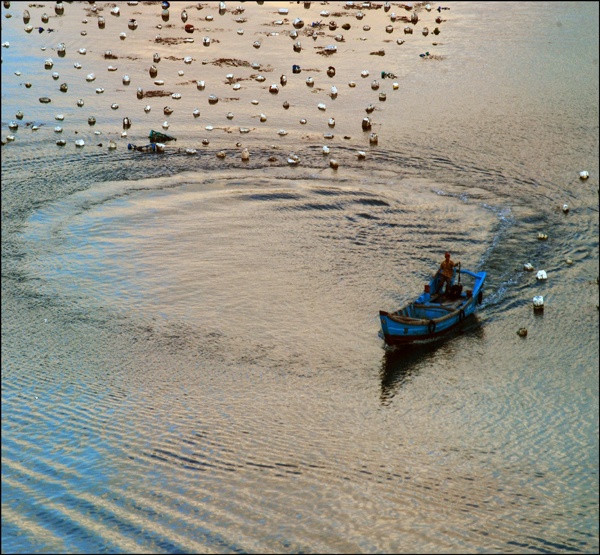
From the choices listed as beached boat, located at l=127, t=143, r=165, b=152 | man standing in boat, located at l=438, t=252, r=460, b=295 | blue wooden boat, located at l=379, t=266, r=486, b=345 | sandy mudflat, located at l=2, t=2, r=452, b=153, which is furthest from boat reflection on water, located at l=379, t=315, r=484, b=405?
beached boat, located at l=127, t=143, r=165, b=152

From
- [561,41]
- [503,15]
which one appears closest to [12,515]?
[561,41]

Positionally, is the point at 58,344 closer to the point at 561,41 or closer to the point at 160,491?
the point at 160,491

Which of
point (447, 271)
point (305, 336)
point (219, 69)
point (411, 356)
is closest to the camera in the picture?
point (411, 356)

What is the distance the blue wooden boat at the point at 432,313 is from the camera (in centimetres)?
2073

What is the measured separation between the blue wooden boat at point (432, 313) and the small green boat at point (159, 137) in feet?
47.2

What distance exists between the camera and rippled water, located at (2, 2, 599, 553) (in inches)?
604

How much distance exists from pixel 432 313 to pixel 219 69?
74.0 feet

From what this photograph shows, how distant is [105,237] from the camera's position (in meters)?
27.0

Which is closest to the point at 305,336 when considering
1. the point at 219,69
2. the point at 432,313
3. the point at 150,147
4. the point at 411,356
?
the point at 411,356

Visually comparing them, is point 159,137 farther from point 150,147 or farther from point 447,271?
point 447,271

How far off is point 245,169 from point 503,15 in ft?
79.5

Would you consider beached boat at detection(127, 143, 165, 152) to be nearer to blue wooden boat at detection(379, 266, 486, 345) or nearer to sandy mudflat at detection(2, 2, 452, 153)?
sandy mudflat at detection(2, 2, 452, 153)

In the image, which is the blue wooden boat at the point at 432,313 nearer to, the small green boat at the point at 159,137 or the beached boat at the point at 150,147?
the beached boat at the point at 150,147

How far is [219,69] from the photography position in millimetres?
40344
